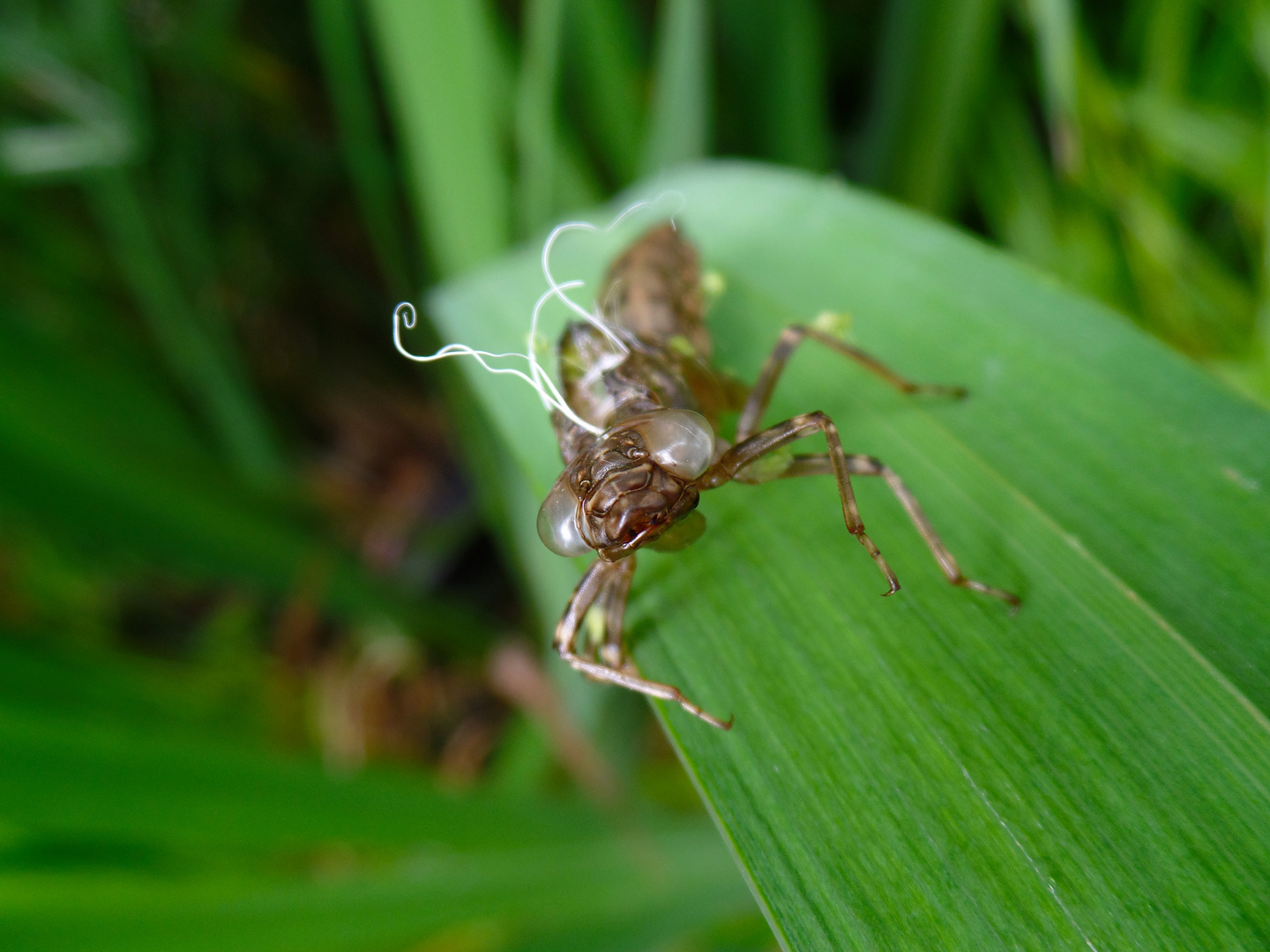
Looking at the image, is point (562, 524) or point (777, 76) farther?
point (777, 76)

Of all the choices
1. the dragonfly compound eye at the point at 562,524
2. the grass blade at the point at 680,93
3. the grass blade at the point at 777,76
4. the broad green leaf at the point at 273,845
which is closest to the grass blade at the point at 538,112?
the grass blade at the point at 680,93

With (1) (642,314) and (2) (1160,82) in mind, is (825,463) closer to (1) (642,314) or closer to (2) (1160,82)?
(1) (642,314)

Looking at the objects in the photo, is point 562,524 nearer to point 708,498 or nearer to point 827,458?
point 708,498

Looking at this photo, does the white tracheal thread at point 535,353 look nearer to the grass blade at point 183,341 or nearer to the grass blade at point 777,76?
the grass blade at point 777,76

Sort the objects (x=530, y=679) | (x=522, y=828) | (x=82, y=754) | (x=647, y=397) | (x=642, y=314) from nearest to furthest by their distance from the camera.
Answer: (x=82, y=754), (x=647, y=397), (x=642, y=314), (x=522, y=828), (x=530, y=679)

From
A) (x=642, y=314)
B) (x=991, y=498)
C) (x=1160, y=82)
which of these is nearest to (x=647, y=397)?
(x=642, y=314)

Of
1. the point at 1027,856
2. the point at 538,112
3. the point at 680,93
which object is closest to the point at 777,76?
the point at 680,93

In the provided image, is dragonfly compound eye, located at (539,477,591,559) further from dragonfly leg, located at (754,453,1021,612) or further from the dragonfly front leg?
dragonfly leg, located at (754,453,1021,612)
